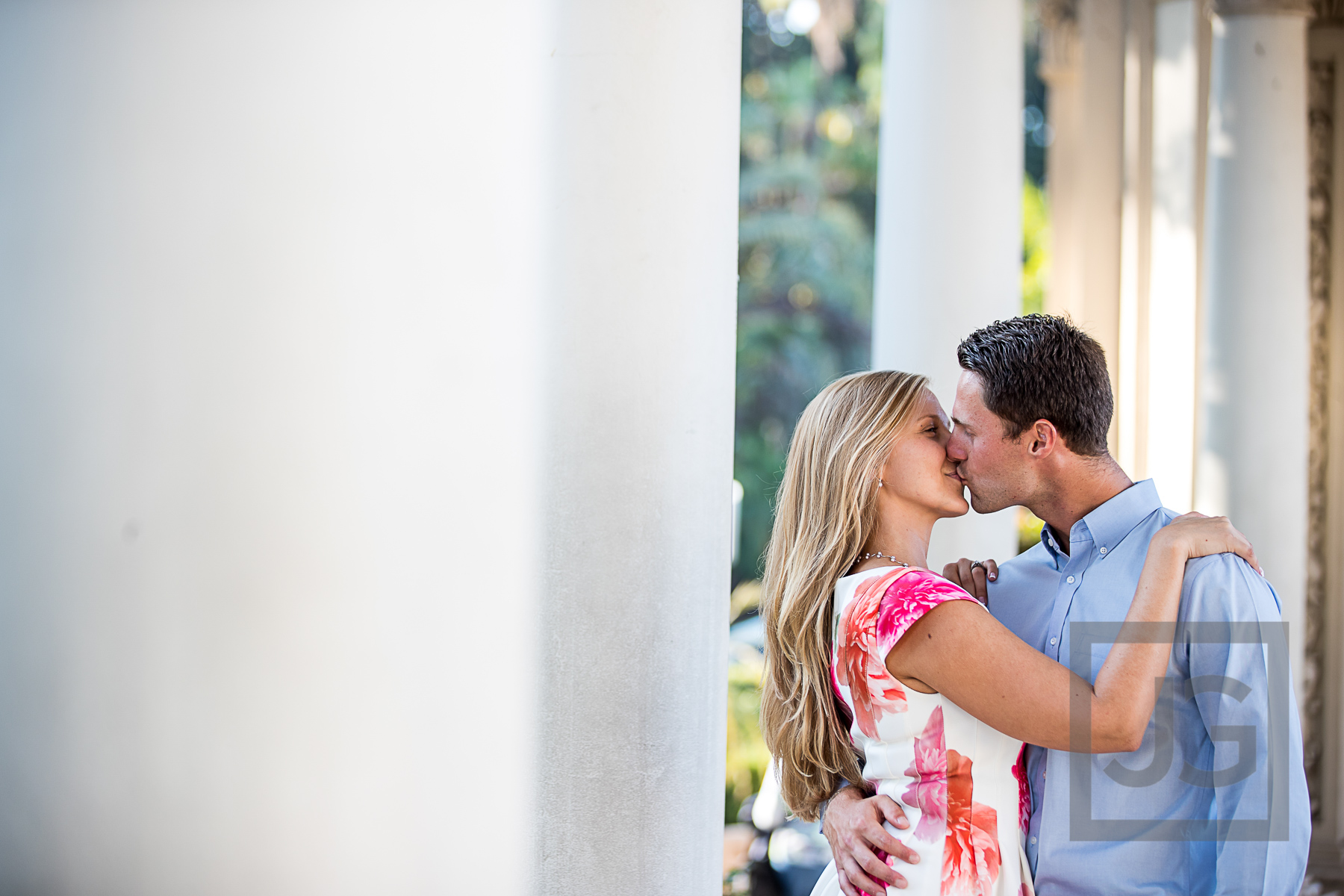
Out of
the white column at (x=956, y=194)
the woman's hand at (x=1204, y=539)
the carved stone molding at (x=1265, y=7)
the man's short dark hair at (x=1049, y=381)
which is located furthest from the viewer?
the carved stone molding at (x=1265, y=7)

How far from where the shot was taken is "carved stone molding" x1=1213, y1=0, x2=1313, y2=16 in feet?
21.0

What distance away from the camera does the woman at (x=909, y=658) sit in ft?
8.02

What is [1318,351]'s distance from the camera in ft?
24.8

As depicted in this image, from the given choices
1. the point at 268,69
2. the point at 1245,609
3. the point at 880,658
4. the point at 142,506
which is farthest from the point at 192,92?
the point at 1245,609

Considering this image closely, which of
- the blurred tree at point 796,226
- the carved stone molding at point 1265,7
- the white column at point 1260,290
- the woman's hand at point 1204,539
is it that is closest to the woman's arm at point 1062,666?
the woman's hand at point 1204,539

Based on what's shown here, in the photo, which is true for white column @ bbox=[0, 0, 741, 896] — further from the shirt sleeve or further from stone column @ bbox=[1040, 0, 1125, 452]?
stone column @ bbox=[1040, 0, 1125, 452]

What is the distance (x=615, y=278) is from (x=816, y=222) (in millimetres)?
28559

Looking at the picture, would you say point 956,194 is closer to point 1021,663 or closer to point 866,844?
point 1021,663

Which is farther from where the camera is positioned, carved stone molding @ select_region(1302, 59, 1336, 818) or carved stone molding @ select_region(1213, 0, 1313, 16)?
carved stone molding @ select_region(1302, 59, 1336, 818)

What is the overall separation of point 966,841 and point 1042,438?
99 centimetres

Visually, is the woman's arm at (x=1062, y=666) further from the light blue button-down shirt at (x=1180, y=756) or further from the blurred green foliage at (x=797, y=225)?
the blurred green foliage at (x=797, y=225)

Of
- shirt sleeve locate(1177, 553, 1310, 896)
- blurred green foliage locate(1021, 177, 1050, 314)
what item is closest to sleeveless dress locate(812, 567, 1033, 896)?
shirt sleeve locate(1177, 553, 1310, 896)

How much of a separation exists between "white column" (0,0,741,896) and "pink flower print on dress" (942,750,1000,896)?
1.84ft

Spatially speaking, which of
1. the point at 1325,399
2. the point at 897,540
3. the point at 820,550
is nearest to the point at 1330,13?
the point at 1325,399
